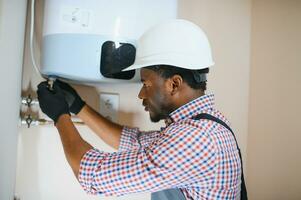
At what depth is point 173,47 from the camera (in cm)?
79

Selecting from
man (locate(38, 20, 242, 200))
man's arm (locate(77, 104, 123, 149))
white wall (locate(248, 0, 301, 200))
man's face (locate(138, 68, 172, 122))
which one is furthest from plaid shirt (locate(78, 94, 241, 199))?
white wall (locate(248, 0, 301, 200))

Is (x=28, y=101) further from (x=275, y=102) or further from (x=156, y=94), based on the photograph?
(x=275, y=102)

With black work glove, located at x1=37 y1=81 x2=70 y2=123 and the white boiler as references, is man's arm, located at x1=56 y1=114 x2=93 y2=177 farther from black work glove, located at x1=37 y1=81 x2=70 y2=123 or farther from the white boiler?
the white boiler

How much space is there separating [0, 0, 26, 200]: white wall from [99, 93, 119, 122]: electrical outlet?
278 mm

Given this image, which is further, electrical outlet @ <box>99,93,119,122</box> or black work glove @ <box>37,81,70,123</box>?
electrical outlet @ <box>99,93,119,122</box>

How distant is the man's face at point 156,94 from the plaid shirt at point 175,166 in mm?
105

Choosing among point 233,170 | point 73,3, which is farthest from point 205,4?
point 233,170

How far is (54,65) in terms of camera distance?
0.85 meters

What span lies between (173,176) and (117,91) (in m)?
0.49

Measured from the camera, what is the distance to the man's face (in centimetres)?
82

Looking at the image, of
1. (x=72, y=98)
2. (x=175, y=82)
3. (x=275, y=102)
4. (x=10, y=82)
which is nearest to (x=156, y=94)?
(x=175, y=82)

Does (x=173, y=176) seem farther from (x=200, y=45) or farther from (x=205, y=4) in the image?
(x=205, y=4)

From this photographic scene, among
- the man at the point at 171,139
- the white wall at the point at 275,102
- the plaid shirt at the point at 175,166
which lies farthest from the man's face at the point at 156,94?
the white wall at the point at 275,102

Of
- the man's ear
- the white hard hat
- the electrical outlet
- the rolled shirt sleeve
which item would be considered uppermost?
the white hard hat
